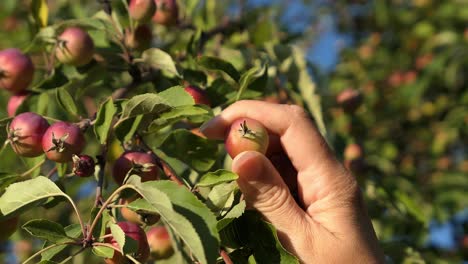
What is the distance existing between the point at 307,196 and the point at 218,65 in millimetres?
429

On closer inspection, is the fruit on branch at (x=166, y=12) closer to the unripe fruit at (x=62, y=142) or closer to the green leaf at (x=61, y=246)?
the unripe fruit at (x=62, y=142)

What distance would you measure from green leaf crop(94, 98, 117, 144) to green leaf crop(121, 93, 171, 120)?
0.09 ft

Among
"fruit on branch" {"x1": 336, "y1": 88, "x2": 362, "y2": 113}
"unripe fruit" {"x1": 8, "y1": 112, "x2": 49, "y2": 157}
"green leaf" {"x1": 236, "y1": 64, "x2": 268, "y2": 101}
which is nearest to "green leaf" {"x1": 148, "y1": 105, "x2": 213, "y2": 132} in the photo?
"green leaf" {"x1": 236, "y1": 64, "x2": 268, "y2": 101}

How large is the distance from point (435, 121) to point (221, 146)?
2.19 m

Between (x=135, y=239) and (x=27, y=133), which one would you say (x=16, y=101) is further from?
(x=135, y=239)

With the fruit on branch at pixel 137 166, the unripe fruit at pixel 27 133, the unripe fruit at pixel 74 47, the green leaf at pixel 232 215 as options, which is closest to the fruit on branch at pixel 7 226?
the unripe fruit at pixel 27 133

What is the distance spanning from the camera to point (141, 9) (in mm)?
1529

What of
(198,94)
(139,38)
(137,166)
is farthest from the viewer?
(139,38)

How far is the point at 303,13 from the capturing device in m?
4.82

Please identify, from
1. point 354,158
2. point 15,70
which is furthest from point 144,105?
point 354,158

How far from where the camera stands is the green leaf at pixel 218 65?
56.1 inches

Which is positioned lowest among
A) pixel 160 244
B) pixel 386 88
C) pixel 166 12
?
pixel 386 88

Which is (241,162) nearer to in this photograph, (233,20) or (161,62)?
(161,62)

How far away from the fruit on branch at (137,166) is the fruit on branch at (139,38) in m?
0.47
